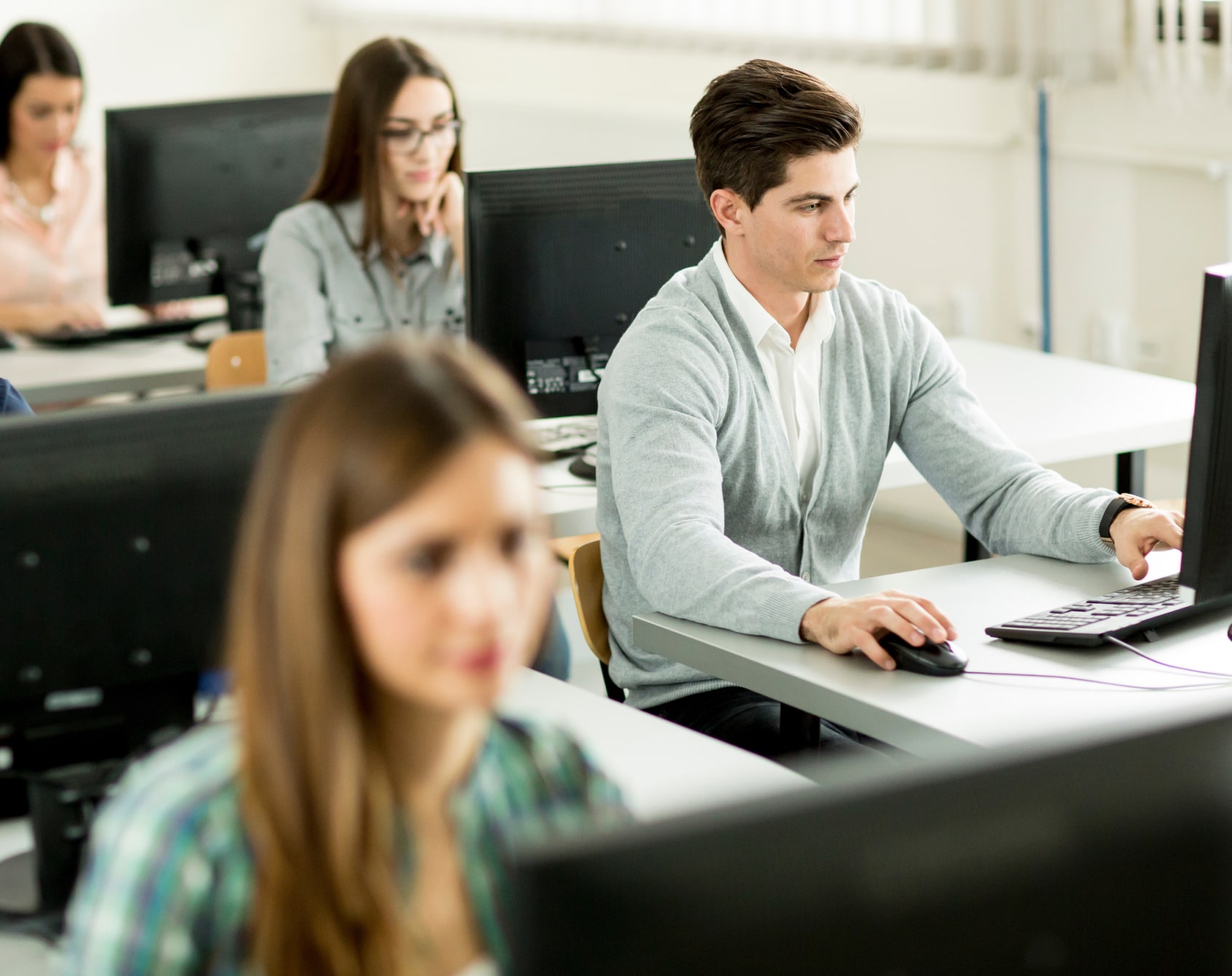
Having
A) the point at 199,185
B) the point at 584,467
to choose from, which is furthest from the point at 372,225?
the point at 584,467

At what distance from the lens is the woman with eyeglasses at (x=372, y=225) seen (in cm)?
291

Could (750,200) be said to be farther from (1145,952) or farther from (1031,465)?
(1145,952)

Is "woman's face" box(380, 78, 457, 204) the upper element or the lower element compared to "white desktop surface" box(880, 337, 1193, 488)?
upper

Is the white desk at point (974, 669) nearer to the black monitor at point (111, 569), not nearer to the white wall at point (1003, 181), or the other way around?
the black monitor at point (111, 569)

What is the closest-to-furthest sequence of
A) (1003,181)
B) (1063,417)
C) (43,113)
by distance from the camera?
(1063,417) < (43,113) < (1003,181)

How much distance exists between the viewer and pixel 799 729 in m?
1.76

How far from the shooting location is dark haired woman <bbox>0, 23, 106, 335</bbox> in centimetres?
356

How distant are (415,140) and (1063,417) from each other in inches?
48.1

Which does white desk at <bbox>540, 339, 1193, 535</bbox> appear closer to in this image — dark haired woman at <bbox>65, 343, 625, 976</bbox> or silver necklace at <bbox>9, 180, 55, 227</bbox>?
dark haired woman at <bbox>65, 343, 625, 976</bbox>

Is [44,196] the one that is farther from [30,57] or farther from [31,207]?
[30,57]

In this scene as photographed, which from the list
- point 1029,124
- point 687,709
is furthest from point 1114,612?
point 1029,124

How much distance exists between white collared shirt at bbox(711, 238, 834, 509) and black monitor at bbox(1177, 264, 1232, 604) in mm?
530

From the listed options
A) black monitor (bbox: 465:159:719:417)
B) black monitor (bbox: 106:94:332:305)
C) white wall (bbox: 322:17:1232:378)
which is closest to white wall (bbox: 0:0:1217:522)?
white wall (bbox: 322:17:1232:378)

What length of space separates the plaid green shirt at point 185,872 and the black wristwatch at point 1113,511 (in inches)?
48.1
